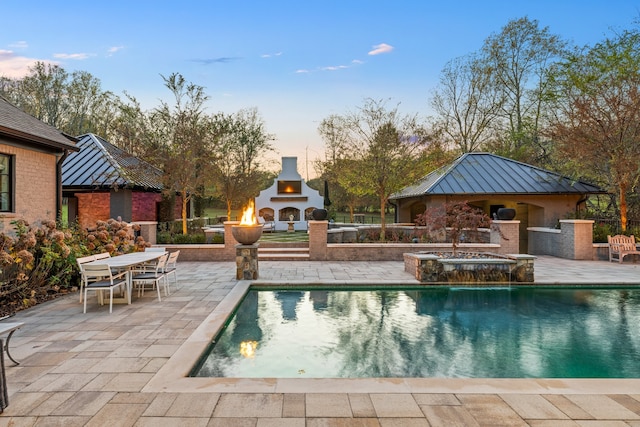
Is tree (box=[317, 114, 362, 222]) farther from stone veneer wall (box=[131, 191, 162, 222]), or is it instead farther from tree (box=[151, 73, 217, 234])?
stone veneer wall (box=[131, 191, 162, 222])

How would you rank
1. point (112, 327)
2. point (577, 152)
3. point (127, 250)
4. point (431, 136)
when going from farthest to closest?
point (431, 136) < point (577, 152) < point (127, 250) < point (112, 327)

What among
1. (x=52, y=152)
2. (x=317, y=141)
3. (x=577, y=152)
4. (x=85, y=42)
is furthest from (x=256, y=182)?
(x=577, y=152)

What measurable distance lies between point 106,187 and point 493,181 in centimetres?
1727

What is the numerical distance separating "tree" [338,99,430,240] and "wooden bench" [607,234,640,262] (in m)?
6.83

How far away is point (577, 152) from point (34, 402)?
53.1 ft

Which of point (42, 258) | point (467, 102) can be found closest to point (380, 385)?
point (42, 258)

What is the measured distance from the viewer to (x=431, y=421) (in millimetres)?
2740

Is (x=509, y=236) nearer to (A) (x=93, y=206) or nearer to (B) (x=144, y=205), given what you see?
(B) (x=144, y=205)

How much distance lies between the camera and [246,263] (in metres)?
8.91

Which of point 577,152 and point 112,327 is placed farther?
point 577,152

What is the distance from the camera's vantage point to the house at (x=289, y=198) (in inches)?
1003

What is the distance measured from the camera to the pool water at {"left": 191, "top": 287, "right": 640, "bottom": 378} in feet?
13.8

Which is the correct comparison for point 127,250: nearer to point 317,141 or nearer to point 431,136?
point 431,136

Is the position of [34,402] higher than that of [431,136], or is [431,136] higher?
[431,136]
